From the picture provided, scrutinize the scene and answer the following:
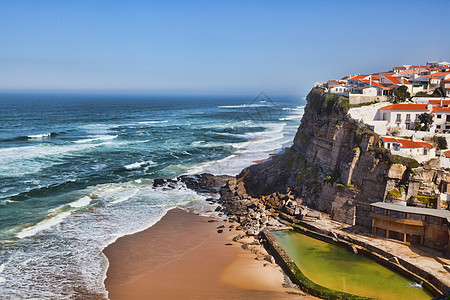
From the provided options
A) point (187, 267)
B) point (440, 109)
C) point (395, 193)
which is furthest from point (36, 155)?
point (440, 109)

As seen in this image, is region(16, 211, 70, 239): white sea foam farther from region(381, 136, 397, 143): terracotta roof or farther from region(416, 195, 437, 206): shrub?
region(416, 195, 437, 206): shrub

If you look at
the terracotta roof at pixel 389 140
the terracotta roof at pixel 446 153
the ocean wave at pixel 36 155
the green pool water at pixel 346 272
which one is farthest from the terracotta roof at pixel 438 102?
the ocean wave at pixel 36 155

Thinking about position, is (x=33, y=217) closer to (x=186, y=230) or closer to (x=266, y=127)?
(x=186, y=230)

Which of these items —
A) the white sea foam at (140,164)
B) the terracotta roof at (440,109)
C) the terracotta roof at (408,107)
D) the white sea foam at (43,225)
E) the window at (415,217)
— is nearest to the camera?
the window at (415,217)

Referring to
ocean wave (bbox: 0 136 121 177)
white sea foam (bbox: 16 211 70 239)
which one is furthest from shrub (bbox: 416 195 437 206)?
ocean wave (bbox: 0 136 121 177)

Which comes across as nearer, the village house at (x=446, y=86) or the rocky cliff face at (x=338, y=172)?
the rocky cliff face at (x=338, y=172)

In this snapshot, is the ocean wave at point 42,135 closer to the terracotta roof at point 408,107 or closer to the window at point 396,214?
the terracotta roof at point 408,107
